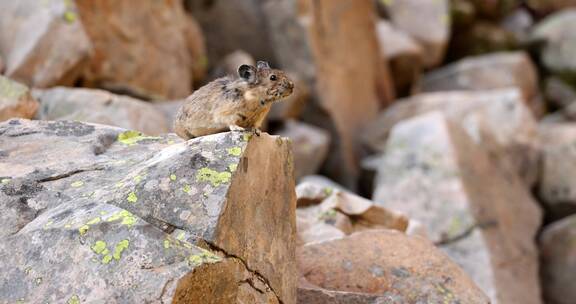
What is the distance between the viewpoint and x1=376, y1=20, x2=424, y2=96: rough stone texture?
19.7 metres

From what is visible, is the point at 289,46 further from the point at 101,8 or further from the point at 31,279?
the point at 31,279

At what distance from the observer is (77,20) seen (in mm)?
11086

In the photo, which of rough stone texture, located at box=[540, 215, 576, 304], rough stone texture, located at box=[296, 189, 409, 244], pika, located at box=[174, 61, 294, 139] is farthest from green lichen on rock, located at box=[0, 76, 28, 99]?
rough stone texture, located at box=[540, 215, 576, 304]

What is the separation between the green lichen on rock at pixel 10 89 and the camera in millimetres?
8101

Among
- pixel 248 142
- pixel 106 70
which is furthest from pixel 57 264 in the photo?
pixel 106 70

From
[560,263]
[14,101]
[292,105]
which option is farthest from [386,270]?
[292,105]

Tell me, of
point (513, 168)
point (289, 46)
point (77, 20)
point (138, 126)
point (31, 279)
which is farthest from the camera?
point (289, 46)

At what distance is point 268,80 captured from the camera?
612 cm

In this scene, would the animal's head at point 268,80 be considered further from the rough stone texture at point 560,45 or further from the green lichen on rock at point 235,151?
the rough stone texture at point 560,45

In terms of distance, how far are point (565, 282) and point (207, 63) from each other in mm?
8781

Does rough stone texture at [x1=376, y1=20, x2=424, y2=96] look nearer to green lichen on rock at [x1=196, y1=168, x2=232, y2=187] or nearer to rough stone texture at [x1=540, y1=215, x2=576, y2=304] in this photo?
rough stone texture at [x1=540, y1=215, x2=576, y2=304]

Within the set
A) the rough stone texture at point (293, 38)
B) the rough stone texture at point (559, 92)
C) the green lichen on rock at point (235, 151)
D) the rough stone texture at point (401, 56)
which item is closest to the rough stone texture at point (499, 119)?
the rough stone texture at point (293, 38)

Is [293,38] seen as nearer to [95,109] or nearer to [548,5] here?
[95,109]

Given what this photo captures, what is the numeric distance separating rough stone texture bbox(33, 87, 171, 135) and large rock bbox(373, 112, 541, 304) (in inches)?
190
